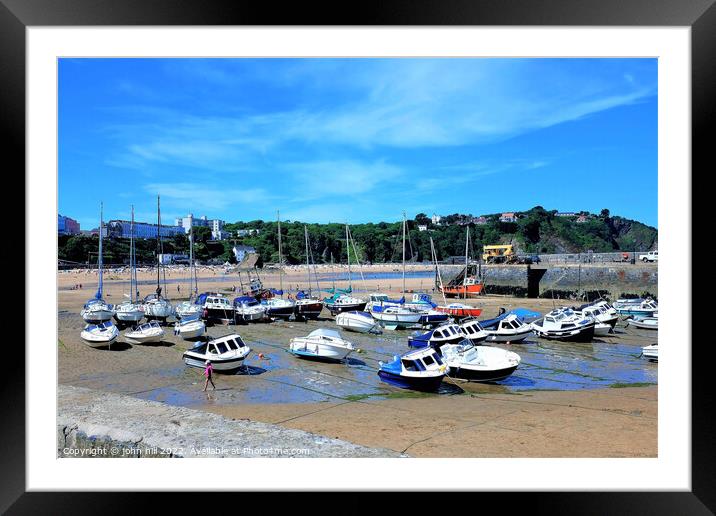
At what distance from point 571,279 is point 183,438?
23.2 meters

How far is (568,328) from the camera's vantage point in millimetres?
13188

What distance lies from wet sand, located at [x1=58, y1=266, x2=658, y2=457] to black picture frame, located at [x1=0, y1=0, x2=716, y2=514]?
5.08ft

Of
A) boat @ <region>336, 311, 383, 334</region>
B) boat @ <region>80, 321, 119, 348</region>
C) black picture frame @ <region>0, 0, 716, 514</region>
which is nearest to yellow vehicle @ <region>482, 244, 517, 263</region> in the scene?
boat @ <region>336, 311, 383, 334</region>

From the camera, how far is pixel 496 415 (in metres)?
6.82

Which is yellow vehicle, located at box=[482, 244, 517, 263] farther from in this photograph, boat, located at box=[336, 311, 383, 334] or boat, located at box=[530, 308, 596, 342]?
boat, located at box=[336, 311, 383, 334]

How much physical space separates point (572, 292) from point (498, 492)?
21559mm

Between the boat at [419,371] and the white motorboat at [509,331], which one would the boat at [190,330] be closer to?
the boat at [419,371]

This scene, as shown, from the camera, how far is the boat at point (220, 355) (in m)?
9.10

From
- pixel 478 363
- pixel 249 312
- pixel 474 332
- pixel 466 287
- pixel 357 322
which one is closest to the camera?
pixel 478 363

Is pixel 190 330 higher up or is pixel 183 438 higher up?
pixel 183 438

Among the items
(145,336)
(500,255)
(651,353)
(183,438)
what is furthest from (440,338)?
(500,255)

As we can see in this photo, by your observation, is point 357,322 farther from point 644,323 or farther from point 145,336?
point 644,323

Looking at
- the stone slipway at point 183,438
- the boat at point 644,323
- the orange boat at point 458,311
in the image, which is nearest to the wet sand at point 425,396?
the stone slipway at point 183,438
